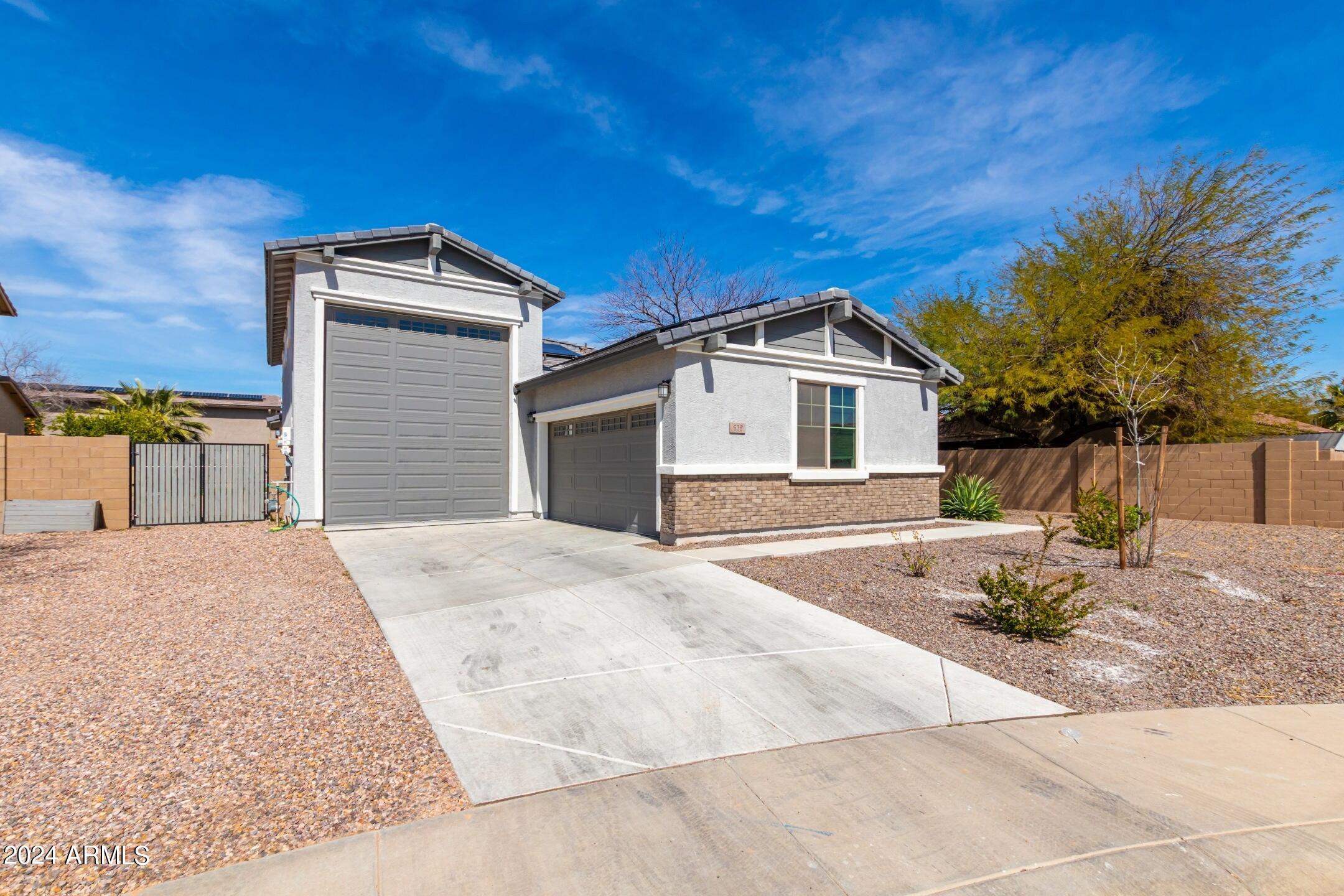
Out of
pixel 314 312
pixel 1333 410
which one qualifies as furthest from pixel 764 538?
pixel 1333 410

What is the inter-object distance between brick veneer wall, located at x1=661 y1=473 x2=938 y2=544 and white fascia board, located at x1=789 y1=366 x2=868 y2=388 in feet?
5.92

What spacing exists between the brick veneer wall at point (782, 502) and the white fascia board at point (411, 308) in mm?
6344

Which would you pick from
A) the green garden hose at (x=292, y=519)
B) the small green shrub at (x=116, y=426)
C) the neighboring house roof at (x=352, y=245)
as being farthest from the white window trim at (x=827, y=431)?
the small green shrub at (x=116, y=426)

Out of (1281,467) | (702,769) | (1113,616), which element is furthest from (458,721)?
(1281,467)

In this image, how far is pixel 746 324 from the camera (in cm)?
1080

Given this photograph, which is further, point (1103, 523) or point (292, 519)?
point (292, 519)

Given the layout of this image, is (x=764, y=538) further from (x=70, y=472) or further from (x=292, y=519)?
(x=70, y=472)

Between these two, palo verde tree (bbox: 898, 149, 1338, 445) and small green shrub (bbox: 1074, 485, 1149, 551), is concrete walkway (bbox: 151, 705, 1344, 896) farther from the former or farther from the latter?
palo verde tree (bbox: 898, 149, 1338, 445)

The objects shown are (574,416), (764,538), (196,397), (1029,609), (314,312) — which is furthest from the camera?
(196,397)

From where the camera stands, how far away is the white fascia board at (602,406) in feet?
36.0

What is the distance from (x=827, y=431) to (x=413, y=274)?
9.02 m

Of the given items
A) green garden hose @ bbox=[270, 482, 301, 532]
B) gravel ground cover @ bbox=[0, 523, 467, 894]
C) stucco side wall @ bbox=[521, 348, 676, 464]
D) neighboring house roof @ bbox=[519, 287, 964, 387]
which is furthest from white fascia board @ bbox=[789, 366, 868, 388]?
green garden hose @ bbox=[270, 482, 301, 532]

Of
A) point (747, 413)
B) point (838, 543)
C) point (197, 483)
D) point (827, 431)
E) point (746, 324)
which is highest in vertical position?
point (746, 324)

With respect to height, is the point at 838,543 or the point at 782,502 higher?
the point at 782,502
